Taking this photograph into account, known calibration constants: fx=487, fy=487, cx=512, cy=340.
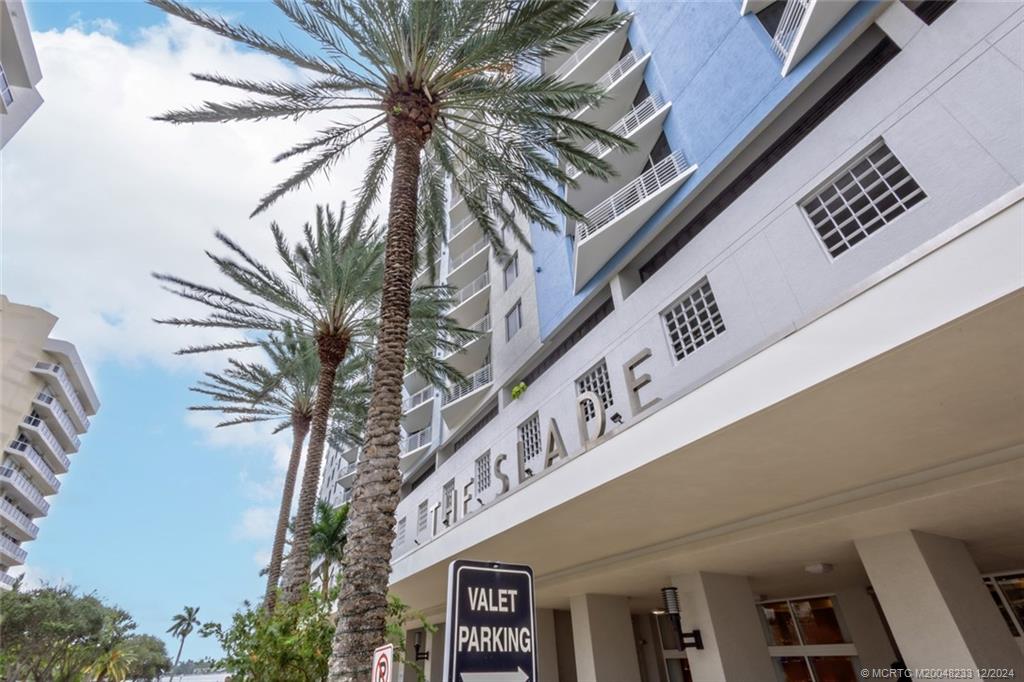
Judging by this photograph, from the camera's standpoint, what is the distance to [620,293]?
15.2m

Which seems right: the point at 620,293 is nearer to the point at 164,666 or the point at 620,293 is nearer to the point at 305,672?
the point at 305,672

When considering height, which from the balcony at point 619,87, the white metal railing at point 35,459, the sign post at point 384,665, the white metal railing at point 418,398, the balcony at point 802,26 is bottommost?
the sign post at point 384,665

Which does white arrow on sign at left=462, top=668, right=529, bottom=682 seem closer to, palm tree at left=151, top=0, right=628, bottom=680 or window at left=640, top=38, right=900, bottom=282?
palm tree at left=151, top=0, right=628, bottom=680

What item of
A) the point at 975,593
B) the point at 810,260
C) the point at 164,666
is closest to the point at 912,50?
the point at 810,260

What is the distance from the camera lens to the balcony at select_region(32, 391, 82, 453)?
166ft

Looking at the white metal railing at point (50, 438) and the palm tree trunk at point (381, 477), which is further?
the white metal railing at point (50, 438)

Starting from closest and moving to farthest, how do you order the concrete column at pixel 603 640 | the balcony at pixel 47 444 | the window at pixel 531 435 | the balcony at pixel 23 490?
the concrete column at pixel 603 640 → the window at pixel 531 435 → the balcony at pixel 23 490 → the balcony at pixel 47 444

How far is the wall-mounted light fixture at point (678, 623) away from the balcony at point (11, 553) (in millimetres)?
61355

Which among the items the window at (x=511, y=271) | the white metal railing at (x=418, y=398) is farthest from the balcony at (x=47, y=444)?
A: the window at (x=511, y=271)

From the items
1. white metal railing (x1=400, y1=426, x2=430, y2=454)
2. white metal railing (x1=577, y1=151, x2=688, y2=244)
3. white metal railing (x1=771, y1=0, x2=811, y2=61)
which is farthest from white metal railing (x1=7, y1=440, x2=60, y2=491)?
white metal railing (x1=771, y1=0, x2=811, y2=61)

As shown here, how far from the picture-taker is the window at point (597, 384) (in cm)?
1463

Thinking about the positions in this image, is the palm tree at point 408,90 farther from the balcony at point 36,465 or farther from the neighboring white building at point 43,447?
the balcony at point 36,465

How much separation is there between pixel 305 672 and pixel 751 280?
1157 centimetres

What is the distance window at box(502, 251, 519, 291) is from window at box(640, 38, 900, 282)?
11.1m
